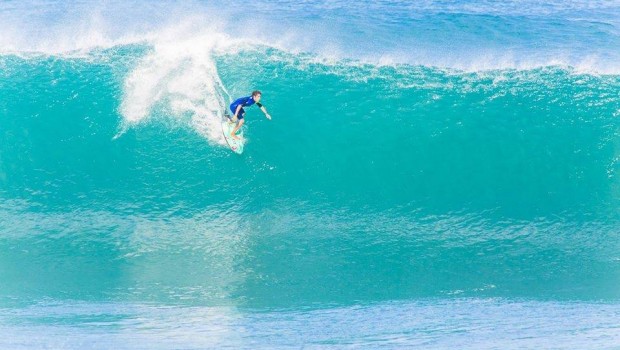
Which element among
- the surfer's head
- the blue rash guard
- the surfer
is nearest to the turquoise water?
the surfer

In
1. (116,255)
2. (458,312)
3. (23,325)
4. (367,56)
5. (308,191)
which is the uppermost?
(367,56)

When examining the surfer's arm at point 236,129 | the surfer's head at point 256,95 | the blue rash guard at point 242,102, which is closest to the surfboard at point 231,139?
the surfer's arm at point 236,129

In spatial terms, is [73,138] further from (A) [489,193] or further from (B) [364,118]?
(A) [489,193]

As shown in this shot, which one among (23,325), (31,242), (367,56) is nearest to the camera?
(23,325)

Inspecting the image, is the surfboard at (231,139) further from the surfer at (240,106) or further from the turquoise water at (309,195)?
the turquoise water at (309,195)

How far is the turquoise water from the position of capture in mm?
19031

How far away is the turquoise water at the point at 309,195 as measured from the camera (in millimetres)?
19031

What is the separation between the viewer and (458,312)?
1908cm

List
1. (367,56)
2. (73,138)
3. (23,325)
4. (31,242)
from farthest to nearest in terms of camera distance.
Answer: (367,56) < (73,138) < (31,242) < (23,325)

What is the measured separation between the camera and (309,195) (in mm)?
20953

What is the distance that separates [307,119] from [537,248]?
10048 mm

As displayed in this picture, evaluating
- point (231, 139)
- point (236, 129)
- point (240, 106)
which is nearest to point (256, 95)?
point (240, 106)

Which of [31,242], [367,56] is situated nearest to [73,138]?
[31,242]

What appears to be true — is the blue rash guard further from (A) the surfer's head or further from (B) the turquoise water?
(B) the turquoise water
